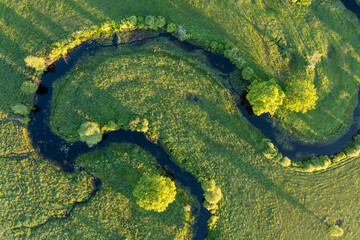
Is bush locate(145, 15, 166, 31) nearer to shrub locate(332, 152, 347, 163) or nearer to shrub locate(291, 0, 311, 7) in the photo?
shrub locate(291, 0, 311, 7)

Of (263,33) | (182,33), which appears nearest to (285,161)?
(263,33)

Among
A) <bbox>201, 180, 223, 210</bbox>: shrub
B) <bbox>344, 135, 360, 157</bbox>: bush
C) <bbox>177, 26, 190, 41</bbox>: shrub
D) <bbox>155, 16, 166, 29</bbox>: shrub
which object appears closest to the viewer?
<bbox>201, 180, 223, 210</bbox>: shrub

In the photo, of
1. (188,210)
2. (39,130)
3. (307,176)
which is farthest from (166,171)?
(307,176)

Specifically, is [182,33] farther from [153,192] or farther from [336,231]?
[336,231]

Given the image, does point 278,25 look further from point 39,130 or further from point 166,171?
point 39,130

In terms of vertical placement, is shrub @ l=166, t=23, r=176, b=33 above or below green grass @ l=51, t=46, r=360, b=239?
above

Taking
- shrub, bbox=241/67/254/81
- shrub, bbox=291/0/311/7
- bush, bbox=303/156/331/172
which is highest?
shrub, bbox=291/0/311/7

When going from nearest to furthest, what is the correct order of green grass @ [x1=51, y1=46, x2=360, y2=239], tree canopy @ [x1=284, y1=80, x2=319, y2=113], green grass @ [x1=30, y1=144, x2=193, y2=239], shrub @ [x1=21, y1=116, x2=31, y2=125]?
tree canopy @ [x1=284, y1=80, x2=319, y2=113] < shrub @ [x1=21, y1=116, x2=31, y2=125] < green grass @ [x1=30, y1=144, x2=193, y2=239] < green grass @ [x1=51, y1=46, x2=360, y2=239]

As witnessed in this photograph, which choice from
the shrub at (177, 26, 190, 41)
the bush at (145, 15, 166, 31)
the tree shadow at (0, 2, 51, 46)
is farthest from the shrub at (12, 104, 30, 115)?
the shrub at (177, 26, 190, 41)
